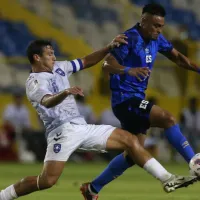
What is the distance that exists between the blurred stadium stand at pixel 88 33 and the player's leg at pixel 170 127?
11.6 meters

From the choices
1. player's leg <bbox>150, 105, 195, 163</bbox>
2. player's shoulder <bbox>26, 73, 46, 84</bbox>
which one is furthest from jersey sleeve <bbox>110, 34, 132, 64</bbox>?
player's shoulder <bbox>26, 73, 46, 84</bbox>

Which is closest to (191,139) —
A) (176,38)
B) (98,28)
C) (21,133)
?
(176,38)

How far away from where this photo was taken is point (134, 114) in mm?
9477

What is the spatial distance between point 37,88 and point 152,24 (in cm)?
178

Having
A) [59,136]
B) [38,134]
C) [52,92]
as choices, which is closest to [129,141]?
[59,136]

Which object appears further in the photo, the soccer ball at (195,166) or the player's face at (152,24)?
the player's face at (152,24)

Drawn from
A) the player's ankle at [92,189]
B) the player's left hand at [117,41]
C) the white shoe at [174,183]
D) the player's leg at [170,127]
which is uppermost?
the player's left hand at [117,41]

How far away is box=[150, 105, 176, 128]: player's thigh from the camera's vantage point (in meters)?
9.32

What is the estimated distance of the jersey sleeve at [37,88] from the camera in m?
8.48

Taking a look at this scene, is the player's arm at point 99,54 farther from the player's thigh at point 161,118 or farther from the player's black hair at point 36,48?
the player's thigh at point 161,118

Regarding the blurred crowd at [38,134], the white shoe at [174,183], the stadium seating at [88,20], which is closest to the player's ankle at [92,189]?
the white shoe at [174,183]

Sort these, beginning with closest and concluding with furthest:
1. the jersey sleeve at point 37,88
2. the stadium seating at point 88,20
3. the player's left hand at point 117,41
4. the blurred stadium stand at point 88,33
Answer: the jersey sleeve at point 37,88 → the player's left hand at point 117,41 → the blurred stadium stand at point 88,33 → the stadium seating at point 88,20

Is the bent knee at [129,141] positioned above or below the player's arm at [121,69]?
below

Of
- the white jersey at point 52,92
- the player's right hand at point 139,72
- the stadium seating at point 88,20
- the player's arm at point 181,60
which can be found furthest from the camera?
the stadium seating at point 88,20
